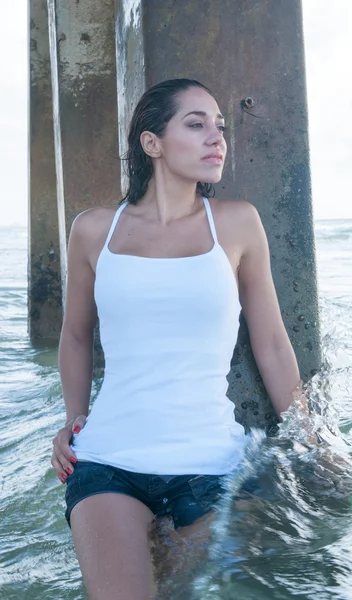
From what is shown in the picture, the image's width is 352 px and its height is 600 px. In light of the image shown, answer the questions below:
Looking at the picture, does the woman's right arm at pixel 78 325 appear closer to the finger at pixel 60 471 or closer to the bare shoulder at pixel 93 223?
the bare shoulder at pixel 93 223

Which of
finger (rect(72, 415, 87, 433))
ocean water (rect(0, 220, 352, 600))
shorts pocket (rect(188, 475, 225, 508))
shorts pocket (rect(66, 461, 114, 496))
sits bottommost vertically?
ocean water (rect(0, 220, 352, 600))

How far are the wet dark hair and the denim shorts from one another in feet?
3.54

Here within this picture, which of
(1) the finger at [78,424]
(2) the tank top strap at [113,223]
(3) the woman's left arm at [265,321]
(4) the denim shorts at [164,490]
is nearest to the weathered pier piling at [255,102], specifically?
(3) the woman's left arm at [265,321]

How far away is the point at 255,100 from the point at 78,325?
119cm

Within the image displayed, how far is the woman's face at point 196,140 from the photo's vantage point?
3074 millimetres

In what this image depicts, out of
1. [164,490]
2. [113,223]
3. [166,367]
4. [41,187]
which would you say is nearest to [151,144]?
[113,223]

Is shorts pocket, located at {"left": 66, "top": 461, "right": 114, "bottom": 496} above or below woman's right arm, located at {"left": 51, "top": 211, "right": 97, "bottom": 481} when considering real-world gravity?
below

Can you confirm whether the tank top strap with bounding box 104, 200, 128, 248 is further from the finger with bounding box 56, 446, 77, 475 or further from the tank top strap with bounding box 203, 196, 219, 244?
the finger with bounding box 56, 446, 77, 475

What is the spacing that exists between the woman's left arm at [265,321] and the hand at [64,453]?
74 centimetres

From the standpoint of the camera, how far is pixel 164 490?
2.70m

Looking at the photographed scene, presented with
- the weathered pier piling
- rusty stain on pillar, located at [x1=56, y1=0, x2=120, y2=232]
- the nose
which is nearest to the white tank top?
the nose

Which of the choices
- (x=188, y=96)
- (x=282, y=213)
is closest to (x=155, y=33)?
(x=188, y=96)

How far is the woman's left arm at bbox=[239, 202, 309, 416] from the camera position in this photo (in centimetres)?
310

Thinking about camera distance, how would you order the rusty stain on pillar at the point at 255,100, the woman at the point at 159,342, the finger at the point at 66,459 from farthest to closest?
1. the rusty stain on pillar at the point at 255,100
2. the finger at the point at 66,459
3. the woman at the point at 159,342
